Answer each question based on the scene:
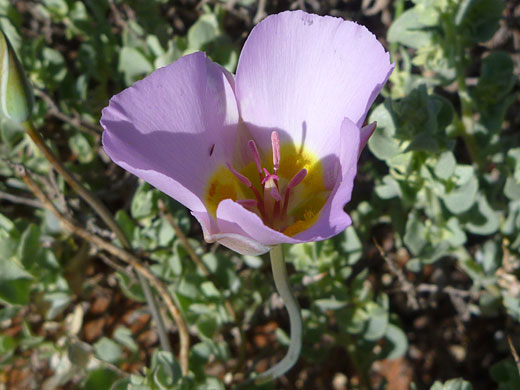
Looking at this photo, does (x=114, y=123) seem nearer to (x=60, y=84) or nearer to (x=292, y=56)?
(x=292, y=56)

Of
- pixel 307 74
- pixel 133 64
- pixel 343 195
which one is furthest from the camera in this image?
Answer: pixel 133 64

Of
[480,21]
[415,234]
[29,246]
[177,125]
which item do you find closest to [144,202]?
[29,246]

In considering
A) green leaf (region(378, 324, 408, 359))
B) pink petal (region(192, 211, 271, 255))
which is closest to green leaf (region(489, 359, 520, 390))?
green leaf (region(378, 324, 408, 359))

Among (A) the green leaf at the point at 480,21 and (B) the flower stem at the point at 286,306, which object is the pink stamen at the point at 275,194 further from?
(A) the green leaf at the point at 480,21

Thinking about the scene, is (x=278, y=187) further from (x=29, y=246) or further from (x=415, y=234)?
(x=29, y=246)

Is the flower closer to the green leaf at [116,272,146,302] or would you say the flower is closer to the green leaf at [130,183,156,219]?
the green leaf at [130,183,156,219]

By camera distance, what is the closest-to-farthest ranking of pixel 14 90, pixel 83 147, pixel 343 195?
pixel 343 195 → pixel 14 90 → pixel 83 147

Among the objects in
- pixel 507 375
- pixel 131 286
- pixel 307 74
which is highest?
pixel 307 74

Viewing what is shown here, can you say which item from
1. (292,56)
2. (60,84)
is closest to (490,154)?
(292,56)
